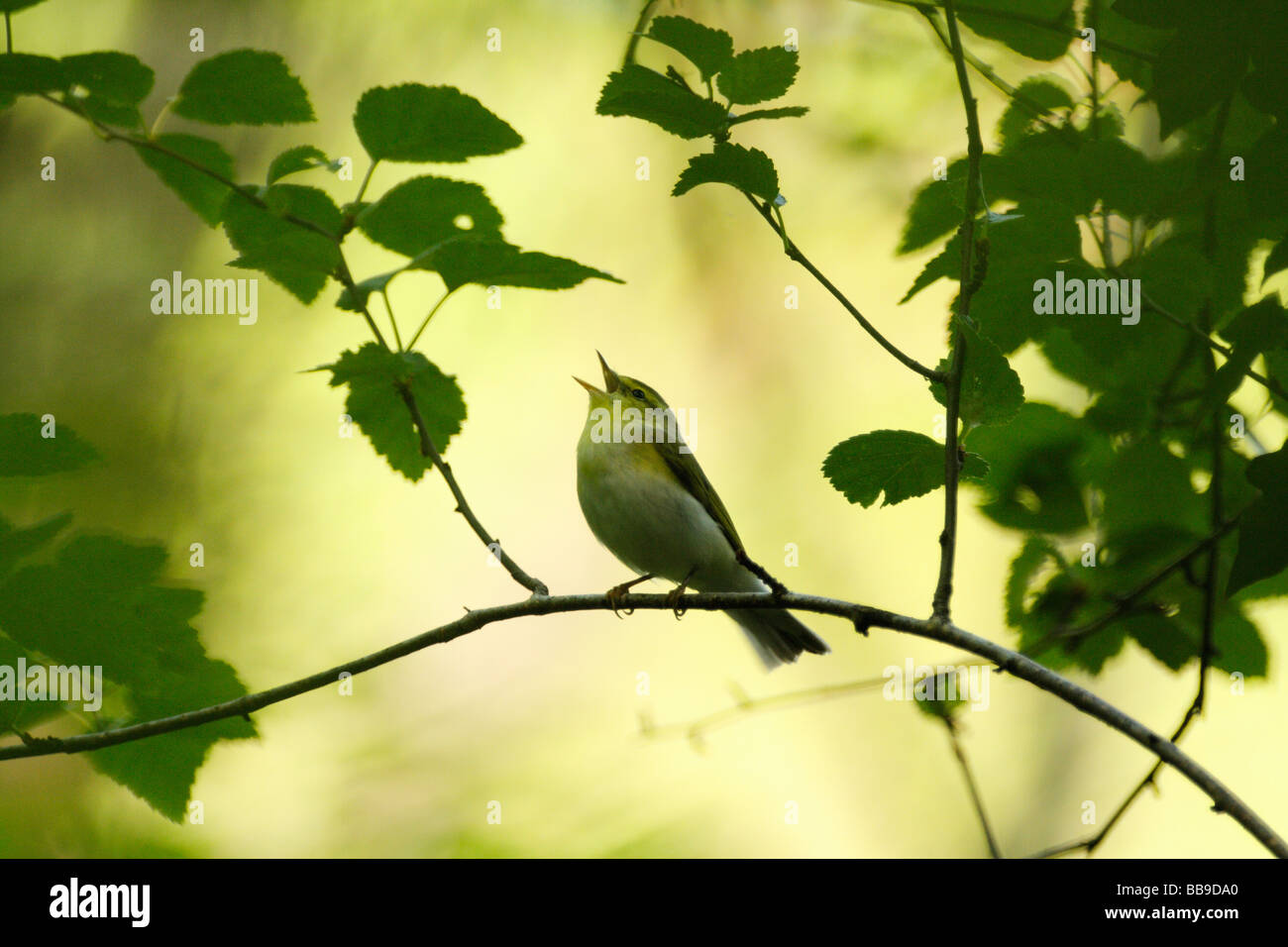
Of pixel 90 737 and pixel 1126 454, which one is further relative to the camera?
pixel 1126 454

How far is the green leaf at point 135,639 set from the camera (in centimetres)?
144

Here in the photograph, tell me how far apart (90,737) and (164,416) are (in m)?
3.44

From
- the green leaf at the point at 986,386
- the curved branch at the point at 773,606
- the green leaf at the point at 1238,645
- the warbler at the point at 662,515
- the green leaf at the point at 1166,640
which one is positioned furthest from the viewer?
the warbler at the point at 662,515

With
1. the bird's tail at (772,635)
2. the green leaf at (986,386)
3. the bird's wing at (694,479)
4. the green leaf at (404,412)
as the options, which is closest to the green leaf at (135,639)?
the green leaf at (404,412)

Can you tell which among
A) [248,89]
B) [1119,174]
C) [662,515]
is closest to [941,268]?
[1119,174]

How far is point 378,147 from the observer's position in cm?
165

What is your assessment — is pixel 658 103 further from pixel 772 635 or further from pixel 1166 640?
pixel 772 635

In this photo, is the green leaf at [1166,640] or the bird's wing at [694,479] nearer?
the green leaf at [1166,640]

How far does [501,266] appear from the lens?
5.07 ft

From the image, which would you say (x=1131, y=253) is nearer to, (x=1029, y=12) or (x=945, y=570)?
(x=1029, y=12)

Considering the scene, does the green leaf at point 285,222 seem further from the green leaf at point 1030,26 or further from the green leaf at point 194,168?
the green leaf at point 1030,26

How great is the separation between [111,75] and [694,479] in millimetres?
2293

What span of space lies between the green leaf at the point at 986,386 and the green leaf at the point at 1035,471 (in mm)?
486
